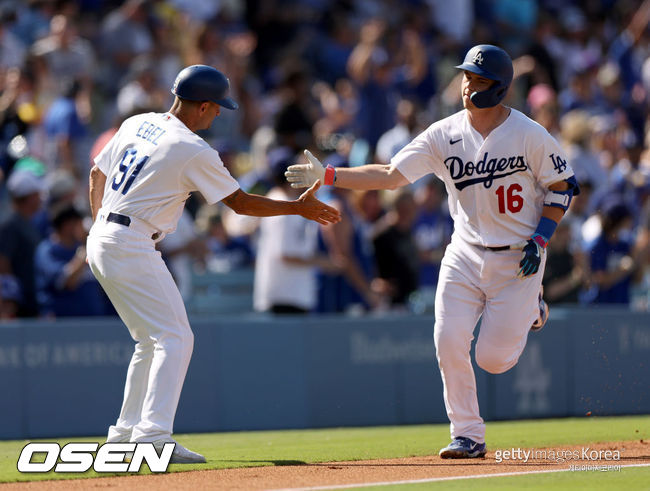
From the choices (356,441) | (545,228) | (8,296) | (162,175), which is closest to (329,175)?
(162,175)

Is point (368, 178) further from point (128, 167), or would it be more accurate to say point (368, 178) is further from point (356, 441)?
point (356, 441)

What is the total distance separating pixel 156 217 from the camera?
7.44m

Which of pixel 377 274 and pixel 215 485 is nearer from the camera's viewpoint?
pixel 215 485

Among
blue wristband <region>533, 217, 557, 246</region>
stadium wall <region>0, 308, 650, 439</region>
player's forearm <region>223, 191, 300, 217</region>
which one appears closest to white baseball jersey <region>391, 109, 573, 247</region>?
blue wristband <region>533, 217, 557, 246</region>

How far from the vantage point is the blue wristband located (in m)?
7.76

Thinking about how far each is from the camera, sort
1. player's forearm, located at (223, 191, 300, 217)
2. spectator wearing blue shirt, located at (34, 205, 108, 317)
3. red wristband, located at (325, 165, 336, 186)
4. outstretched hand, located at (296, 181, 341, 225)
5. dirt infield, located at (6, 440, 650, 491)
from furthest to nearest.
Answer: spectator wearing blue shirt, located at (34, 205, 108, 317)
red wristband, located at (325, 165, 336, 186)
outstretched hand, located at (296, 181, 341, 225)
player's forearm, located at (223, 191, 300, 217)
dirt infield, located at (6, 440, 650, 491)

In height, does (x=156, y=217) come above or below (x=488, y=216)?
above

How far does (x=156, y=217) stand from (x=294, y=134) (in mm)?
6134

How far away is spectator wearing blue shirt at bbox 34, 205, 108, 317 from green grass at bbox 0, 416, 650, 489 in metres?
1.53

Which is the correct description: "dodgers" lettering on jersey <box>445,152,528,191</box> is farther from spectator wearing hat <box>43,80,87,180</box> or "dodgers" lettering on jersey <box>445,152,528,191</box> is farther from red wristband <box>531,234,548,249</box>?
spectator wearing hat <box>43,80,87,180</box>

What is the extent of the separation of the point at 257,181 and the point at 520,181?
19.9 feet

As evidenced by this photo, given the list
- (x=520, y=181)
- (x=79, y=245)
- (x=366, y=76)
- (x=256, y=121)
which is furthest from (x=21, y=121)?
(x=520, y=181)

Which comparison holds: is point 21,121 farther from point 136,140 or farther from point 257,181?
point 136,140

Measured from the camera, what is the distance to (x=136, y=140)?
7.52 m
